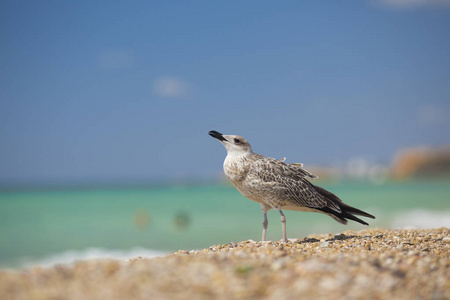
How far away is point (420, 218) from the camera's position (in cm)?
1912

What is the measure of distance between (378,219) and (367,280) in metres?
17.1

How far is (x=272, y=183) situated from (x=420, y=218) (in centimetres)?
1462

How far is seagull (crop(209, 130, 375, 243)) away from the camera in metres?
7.29

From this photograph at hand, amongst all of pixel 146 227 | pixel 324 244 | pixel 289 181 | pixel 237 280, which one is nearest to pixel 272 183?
pixel 289 181

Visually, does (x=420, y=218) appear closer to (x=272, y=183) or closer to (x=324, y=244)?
(x=324, y=244)

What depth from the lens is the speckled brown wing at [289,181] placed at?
733 centimetres

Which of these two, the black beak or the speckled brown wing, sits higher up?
the black beak

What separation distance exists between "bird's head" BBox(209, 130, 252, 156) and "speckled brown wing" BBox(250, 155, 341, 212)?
27 centimetres

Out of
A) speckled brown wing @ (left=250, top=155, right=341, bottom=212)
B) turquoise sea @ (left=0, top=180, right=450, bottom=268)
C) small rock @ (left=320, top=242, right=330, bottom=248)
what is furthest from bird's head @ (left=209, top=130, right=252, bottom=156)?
turquoise sea @ (left=0, top=180, right=450, bottom=268)

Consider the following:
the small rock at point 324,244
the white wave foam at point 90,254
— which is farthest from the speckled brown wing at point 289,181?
the white wave foam at point 90,254

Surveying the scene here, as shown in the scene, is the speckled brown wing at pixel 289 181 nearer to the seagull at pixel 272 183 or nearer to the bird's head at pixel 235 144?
the seagull at pixel 272 183

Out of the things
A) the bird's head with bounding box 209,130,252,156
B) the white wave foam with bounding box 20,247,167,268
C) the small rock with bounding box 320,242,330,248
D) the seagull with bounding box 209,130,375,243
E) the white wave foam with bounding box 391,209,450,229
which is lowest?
the white wave foam with bounding box 20,247,167,268

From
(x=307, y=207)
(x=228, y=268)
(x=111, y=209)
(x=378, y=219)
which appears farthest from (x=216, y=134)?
(x=111, y=209)

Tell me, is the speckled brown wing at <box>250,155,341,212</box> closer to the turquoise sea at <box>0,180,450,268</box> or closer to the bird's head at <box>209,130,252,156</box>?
the bird's head at <box>209,130,252,156</box>
